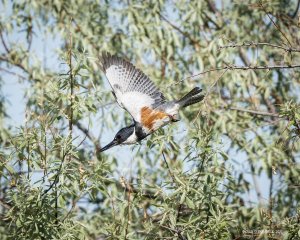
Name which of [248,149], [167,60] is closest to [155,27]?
[167,60]

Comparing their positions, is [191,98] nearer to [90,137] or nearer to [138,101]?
[138,101]

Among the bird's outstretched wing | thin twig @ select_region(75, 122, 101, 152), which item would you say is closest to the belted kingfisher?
the bird's outstretched wing

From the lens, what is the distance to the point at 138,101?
154 inches

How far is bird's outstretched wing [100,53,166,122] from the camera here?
389 centimetres

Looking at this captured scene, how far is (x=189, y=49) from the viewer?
5.80 metres

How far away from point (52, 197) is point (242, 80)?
2.69m

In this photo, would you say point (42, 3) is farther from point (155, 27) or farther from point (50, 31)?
point (155, 27)

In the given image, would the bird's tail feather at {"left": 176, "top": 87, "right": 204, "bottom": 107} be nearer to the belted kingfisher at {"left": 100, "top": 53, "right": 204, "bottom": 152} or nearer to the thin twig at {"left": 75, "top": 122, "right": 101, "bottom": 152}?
the belted kingfisher at {"left": 100, "top": 53, "right": 204, "bottom": 152}

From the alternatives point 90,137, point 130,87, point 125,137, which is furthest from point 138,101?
point 90,137

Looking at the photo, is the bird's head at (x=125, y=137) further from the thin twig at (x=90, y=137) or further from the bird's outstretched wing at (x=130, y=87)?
the thin twig at (x=90, y=137)

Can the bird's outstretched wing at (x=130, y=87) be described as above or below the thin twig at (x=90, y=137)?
below

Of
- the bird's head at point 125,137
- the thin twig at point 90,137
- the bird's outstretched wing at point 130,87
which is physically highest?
the thin twig at point 90,137

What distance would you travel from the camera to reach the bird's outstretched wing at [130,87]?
3.89 meters

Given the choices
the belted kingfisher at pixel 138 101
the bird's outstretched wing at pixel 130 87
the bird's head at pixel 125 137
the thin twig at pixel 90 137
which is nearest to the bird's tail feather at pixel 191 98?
the belted kingfisher at pixel 138 101
